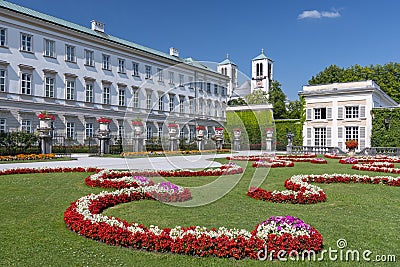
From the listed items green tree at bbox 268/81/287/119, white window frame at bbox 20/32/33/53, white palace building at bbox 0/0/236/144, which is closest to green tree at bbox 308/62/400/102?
green tree at bbox 268/81/287/119

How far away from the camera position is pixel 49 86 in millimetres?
32156

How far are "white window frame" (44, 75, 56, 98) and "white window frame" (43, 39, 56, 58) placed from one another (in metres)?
2.04

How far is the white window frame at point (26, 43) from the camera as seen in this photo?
98.2ft

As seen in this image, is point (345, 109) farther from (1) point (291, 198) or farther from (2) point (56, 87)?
(1) point (291, 198)

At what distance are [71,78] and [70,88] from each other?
97 cm

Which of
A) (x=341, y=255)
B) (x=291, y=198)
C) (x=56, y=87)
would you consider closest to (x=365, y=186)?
(x=291, y=198)

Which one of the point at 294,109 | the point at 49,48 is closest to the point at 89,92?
the point at 49,48

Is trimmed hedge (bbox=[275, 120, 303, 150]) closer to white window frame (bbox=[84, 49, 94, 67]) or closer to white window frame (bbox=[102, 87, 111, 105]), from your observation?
white window frame (bbox=[102, 87, 111, 105])

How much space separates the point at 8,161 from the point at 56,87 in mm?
15688

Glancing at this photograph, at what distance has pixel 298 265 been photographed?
4.21 meters

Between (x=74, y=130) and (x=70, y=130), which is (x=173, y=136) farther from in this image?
(x=74, y=130)

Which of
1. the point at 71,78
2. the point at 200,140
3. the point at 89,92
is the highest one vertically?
the point at 71,78

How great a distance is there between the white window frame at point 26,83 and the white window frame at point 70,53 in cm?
443

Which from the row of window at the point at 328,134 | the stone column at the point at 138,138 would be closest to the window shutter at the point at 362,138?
the row of window at the point at 328,134
